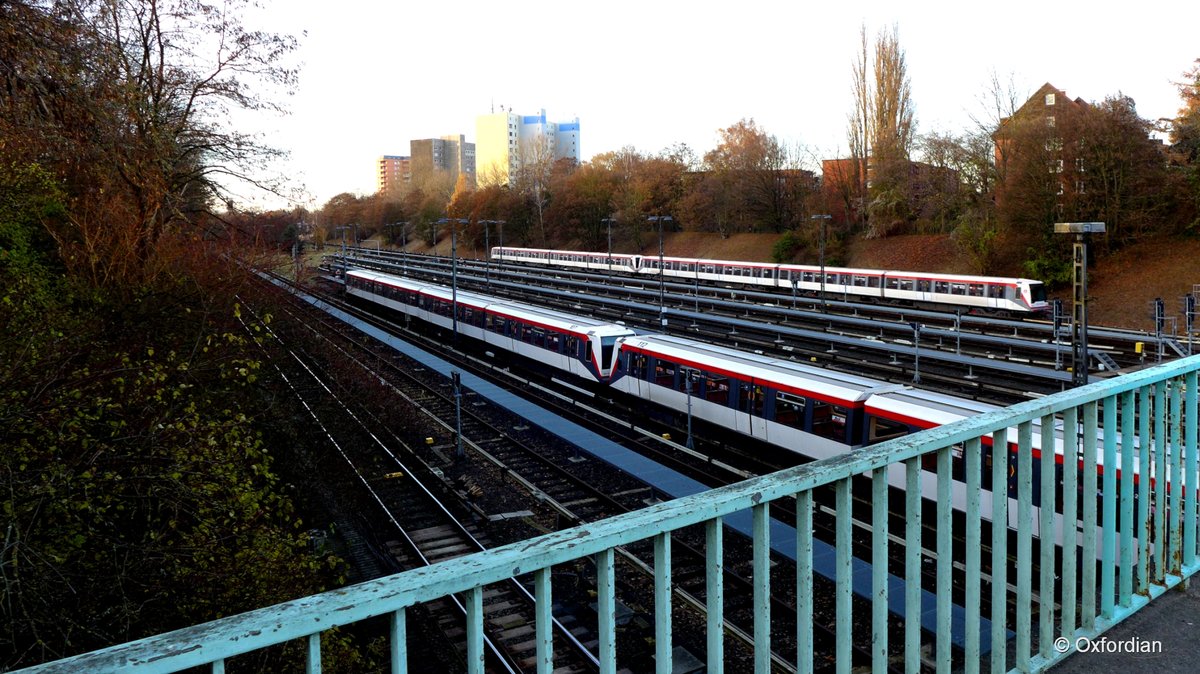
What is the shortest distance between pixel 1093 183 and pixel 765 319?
16.5 meters

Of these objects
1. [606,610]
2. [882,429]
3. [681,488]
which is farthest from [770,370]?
[606,610]

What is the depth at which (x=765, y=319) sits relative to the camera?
1490 inches

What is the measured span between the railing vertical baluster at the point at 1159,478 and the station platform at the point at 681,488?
44.0 inches

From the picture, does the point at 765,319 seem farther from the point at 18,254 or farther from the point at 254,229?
the point at 18,254

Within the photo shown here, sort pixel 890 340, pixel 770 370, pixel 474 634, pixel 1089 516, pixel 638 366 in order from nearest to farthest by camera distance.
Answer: pixel 474 634, pixel 1089 516, pixel 770 370, pixel 638 366, pixel 890 340

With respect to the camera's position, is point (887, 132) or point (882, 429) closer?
point (882, 429)

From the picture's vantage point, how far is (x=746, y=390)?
57.0ft

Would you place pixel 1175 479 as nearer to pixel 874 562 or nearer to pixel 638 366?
pixel 874 562

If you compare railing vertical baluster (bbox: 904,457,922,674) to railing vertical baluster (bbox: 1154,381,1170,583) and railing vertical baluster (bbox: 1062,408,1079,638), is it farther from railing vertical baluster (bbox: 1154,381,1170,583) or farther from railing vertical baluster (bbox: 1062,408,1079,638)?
railing vertical baluster (bbox: 1154,381,1170,583)

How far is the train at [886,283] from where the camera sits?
110 feet

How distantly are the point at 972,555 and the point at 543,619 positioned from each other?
154 centimetres

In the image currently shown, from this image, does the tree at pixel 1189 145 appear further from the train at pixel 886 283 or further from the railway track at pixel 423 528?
the railway track at pixel 423 528

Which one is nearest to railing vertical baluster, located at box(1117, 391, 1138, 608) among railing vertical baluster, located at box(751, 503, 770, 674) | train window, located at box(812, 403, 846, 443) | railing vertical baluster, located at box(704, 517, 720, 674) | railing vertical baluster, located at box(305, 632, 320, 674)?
railing vertical baluster, located at box(751, 503, 770, 674)

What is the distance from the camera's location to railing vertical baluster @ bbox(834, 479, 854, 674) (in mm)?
2281
